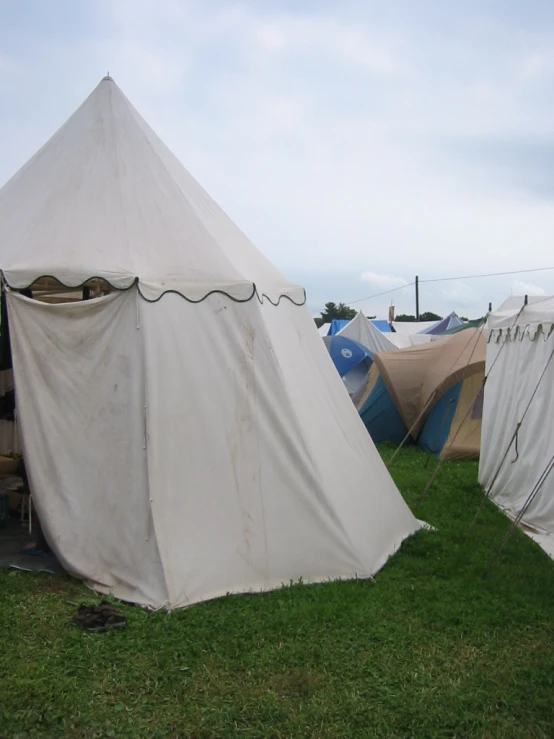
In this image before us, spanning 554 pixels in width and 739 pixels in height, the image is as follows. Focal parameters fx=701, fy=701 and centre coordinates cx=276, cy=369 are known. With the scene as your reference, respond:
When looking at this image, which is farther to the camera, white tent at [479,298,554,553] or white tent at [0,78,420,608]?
white tent at [479,298,554,553]

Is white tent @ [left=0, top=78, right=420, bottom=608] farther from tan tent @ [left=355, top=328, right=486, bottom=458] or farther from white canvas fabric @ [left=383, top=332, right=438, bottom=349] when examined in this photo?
white canvas fabric @ [left=383, top=332, right=438, bottom=349]

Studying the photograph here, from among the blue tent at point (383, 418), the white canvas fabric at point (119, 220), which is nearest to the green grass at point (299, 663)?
the white canvas fabric at point (119, 220)

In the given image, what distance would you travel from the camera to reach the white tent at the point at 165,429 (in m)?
5.16

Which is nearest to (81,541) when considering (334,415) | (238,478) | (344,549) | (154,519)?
(154,519)

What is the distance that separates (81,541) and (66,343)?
1.51 meters

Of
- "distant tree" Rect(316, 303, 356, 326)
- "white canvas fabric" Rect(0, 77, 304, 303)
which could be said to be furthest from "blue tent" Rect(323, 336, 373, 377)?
"distant tree" Rect(316, 303, 356, 326)

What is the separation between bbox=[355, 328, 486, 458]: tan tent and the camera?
1127 centimetres

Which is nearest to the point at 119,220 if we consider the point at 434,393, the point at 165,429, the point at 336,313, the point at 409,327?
the point at 165,429

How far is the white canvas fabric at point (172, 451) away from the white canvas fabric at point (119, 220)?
0.24 metres

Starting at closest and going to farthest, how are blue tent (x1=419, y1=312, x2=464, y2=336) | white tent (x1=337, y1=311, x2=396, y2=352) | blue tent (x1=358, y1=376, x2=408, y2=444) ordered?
blue tent (x1=358, y1=376, x2=408, y2=444), white tent (x1=337, y1=311, x2=396, y2=352), blue tent (x1=419, y1=312, x2=464, y2=336)

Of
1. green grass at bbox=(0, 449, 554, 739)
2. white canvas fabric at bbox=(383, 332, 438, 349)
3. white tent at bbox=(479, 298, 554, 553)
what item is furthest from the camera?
white canvas fabric at bbox=(383, 332, 438, 349)

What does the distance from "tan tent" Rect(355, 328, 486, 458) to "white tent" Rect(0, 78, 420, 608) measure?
539cm

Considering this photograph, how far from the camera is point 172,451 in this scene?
5238mm

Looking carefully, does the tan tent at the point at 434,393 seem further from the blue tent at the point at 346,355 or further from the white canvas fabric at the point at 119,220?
the white canvas fabric at the point at 119,220
